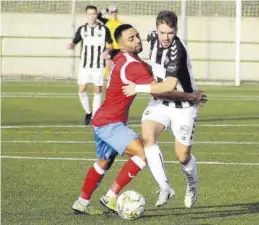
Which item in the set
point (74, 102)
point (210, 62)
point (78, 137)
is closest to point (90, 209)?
point (78, 137)

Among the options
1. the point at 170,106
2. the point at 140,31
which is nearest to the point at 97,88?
the point at 170,106

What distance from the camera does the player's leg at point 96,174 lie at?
10367 mm

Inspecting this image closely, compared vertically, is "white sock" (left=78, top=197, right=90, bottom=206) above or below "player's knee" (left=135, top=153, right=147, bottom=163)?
below

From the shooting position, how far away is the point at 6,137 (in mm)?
17719

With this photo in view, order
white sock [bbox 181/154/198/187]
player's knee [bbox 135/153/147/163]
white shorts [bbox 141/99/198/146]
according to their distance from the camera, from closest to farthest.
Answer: player's knee [bbox 135/153/147/163] < white shorts [bbox 141/99/198/146] < white sock [bbox 181/154/198/187]

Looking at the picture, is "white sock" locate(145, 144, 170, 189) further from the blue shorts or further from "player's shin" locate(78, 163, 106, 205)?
"player's shin" locate(78, 163, 106, 205)

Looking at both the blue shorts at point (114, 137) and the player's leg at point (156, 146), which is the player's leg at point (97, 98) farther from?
the blue shorts at point (114, 137)

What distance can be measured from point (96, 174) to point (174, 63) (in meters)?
1.43

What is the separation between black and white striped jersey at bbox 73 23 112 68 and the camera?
21391 mm

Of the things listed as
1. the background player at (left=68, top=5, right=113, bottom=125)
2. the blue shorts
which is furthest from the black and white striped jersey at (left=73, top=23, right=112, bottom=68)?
the blue shorts

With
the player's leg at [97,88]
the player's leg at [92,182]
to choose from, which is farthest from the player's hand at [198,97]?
the player's leg at [97,88]

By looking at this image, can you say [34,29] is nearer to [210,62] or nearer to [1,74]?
[1,74]

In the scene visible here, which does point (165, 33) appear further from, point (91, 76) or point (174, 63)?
point (91, 76)

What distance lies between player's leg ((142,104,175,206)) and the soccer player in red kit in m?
0.12
